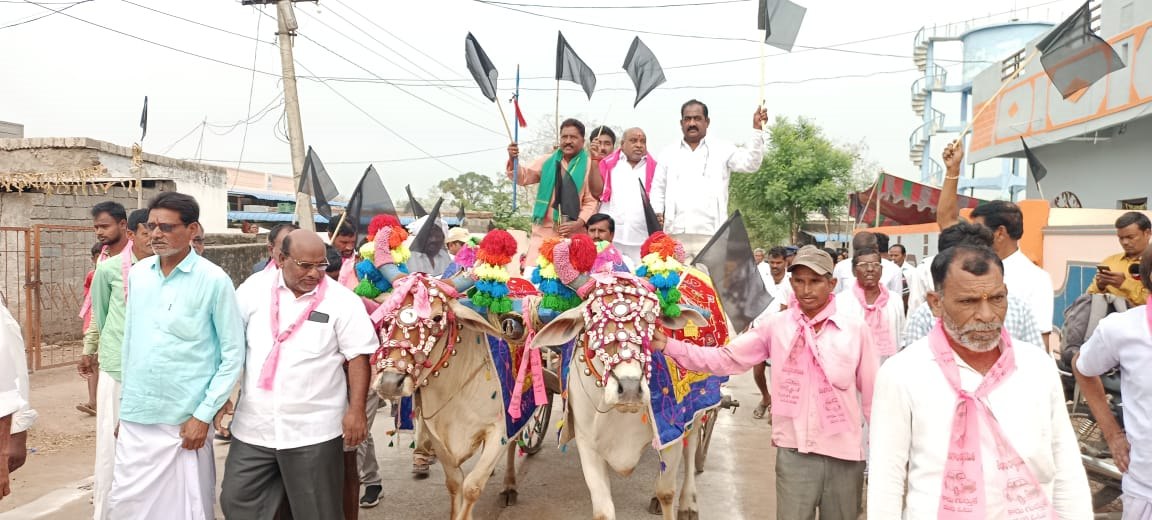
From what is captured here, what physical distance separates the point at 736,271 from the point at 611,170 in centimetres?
257

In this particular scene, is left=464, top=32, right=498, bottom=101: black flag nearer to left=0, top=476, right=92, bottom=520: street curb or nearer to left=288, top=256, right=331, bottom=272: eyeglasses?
left=288, top=256, right=331, bottom=272: eyeglasses

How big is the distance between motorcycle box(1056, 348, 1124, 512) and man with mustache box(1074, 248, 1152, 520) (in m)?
1.54

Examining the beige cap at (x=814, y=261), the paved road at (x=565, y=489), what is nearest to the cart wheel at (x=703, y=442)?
the paved road at (x=565, y=489)

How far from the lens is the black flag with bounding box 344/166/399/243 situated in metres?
5.74

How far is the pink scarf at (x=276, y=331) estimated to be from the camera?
3648 millimetres

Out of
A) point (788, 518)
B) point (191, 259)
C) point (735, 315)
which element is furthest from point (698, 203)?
point (191, 259)

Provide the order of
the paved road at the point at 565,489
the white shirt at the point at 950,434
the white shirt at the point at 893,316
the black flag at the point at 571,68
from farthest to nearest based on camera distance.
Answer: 1. the black flag at the point at 571,68
2. the paved road at the point at 565,489
3. the white shirt at the point at 893,316
4. the white shirt at the point at 950,434

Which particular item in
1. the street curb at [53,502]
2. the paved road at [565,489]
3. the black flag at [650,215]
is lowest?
the paved road at [565,489]

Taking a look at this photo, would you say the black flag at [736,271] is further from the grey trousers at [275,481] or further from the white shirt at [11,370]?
the white shirt at [11,370]

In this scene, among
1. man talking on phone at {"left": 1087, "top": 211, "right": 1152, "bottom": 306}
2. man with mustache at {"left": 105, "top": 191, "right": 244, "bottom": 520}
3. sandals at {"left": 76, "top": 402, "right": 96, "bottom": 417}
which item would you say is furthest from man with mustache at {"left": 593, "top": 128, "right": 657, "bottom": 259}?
sandals at {"left": 76, "top": 402, "right": 96, "bottom": 417}

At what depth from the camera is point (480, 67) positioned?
736 cm

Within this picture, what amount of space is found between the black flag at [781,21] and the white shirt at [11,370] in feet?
18.9

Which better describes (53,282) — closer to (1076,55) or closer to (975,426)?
(975,426)

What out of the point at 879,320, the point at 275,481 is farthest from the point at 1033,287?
the point at 275,481
